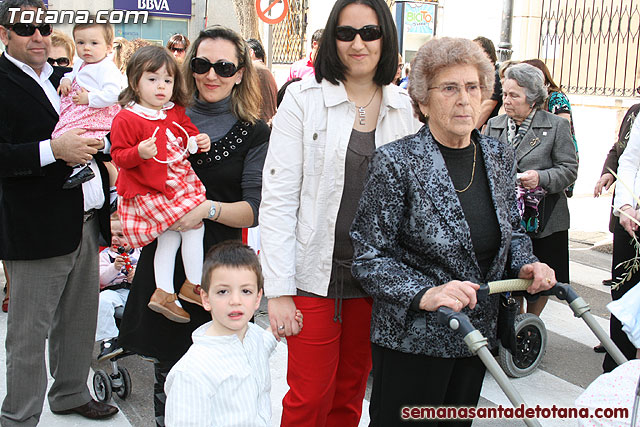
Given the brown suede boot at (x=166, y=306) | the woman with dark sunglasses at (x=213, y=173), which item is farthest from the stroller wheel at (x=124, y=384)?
the brown suede boot at (x=166, y=306)

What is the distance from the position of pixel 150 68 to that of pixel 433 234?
1.69 metres

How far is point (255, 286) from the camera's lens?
2826 millimetres

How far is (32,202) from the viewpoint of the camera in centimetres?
Answer: 371

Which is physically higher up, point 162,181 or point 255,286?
point 162,181

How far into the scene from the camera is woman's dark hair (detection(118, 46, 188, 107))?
3426mm

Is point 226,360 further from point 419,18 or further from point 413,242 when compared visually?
point 419,18

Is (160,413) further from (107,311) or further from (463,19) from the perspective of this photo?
→ (463,19)

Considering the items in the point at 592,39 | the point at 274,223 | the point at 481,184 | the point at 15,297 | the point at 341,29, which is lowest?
the point at 15,297

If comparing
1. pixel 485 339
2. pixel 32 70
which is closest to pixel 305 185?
pixel 485 339

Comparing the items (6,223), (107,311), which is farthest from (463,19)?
(6,223)

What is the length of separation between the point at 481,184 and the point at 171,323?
1.63m

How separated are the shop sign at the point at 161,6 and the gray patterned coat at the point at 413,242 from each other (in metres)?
19.5

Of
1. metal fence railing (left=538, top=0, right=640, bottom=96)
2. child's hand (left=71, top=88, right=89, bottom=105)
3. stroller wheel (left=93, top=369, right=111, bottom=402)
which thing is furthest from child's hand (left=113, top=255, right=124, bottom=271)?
metal fence railing (left=538, top=0, right=640, bottom=96)

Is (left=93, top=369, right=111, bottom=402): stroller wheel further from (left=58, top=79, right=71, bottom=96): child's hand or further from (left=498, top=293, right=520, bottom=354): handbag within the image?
(left=498, top=293, right=520, bottom=354): handbag
